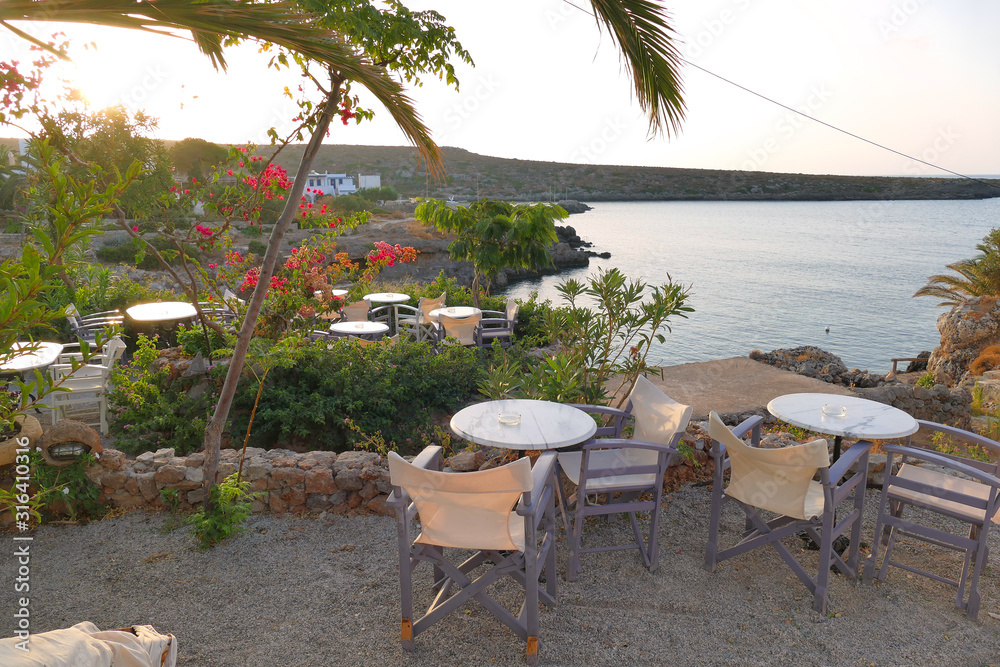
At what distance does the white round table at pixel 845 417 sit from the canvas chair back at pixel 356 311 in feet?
20.0

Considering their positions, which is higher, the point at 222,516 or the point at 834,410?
the point at 834,410

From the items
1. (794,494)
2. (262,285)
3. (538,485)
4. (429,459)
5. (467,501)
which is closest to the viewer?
(467,501)

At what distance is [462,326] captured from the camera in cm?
766

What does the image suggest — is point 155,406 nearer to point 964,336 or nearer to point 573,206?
point 964,336

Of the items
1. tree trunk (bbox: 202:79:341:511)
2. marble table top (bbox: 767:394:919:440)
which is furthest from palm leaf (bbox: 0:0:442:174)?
marble table top (bbox: 767:394:919:440)

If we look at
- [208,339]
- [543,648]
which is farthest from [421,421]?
[543,648]

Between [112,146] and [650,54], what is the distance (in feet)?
10.0

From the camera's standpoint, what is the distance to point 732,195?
8894 centimetres

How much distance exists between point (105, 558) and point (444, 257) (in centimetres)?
2099

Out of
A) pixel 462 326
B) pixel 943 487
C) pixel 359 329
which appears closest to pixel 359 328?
pixel 359 329

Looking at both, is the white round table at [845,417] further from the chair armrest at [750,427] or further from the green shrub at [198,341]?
the green shrub at [198,341]

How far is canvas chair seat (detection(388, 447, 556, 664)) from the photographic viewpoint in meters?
2.22

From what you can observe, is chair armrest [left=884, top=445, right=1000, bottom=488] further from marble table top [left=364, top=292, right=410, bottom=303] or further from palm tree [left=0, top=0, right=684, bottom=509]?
marble table top [left=364, top=292, right=410, bottom=303]

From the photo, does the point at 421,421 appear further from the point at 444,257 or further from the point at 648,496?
the point at 444,257
